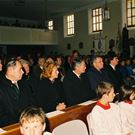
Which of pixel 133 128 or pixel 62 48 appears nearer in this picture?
pixel 133 128

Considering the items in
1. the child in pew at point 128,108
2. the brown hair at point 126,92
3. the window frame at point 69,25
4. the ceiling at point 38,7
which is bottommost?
the child in pew at point 128,108

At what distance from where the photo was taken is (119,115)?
3.69 meters

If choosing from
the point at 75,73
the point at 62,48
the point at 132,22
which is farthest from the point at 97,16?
the point at 75,73

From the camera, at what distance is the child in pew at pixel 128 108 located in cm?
394

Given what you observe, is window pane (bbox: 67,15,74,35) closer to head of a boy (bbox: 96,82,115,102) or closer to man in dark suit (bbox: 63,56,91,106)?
man in dark suit (bbox: 63,56,91,106)

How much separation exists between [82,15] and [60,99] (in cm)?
1161

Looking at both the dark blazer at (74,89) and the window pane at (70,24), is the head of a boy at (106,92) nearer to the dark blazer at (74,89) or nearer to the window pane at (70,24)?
the dark blazer at (74,89)

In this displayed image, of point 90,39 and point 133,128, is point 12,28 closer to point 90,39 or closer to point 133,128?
point 90,39

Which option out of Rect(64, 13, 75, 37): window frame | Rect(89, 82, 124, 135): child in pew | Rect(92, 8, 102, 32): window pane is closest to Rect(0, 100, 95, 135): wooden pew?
Rect(89, 82, 124, 135): child in pew

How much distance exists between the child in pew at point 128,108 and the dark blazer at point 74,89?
0.86m

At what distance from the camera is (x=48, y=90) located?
427 centimetres

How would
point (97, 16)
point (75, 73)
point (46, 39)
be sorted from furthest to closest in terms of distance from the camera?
point (46, 39) → point (97, 16) → point (75, 73)

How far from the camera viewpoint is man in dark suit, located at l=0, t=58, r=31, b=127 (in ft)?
11.1

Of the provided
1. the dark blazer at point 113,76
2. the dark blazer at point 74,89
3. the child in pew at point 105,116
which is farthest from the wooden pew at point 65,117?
the dark blazer at point 113,76
